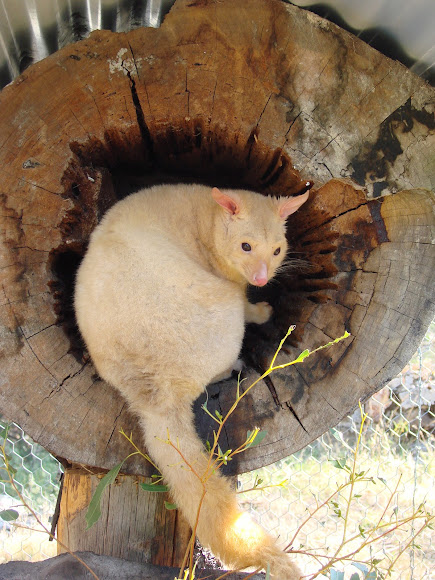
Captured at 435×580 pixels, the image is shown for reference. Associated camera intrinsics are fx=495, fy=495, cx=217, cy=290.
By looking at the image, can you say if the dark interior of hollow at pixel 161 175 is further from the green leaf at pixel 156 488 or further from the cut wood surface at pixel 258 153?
the green leaf at pixel 156 488

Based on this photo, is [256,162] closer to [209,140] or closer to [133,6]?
[209,140]

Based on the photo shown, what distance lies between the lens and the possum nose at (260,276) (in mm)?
2717

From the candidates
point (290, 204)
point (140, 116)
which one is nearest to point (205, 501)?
point (290, 204)

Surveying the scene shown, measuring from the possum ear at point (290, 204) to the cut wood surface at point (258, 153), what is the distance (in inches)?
2.4

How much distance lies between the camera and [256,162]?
2.66 m

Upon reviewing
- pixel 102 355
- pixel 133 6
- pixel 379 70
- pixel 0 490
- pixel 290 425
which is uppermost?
pixel 133 6

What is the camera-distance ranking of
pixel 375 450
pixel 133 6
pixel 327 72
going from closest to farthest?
pixel 327 72 < pixel 133 6 < pixel 375 450

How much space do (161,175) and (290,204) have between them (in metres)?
1.04

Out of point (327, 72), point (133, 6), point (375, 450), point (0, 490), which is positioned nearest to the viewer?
point (327, 72)

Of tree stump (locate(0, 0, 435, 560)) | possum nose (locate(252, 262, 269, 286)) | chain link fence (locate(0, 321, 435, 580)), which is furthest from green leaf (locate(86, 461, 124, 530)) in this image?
chain link fence (locate(0, 321, 435, 580))

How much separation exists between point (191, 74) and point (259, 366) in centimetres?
149

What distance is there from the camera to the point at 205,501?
2.05 m

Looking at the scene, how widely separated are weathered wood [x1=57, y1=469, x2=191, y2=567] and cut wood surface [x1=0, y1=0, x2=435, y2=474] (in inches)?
11.2

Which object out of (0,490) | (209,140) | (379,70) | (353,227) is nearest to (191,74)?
(209,140)
